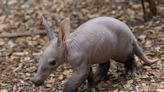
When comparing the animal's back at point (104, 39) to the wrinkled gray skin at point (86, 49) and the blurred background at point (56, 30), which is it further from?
the blurred background at point (56, 30)

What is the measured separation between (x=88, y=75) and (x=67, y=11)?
2053mm

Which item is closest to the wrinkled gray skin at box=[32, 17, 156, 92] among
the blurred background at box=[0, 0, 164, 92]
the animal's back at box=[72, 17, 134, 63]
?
the animal's back at box=[72, 17, 134, 63]

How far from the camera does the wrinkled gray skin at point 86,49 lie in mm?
3236

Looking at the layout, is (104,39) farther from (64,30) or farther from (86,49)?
(64,30)

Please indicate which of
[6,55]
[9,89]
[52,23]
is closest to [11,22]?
[52,23]

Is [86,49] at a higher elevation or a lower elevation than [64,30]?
lower

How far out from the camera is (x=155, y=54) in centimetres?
404

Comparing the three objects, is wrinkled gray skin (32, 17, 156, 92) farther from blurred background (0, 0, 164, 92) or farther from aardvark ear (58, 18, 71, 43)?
blurred background (0, 0, 164, 92)

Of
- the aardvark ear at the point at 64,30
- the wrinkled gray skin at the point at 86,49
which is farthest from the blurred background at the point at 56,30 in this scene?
the aardvark ear at the point at 64,30

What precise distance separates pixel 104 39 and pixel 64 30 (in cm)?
39

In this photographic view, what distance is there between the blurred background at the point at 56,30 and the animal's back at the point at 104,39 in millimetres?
303

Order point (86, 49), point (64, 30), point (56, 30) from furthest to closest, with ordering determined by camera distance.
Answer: point (56, 30), point (86, 49), point (64, 30)

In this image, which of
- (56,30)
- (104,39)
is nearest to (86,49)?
(104,39)

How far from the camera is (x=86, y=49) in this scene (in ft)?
10.8
